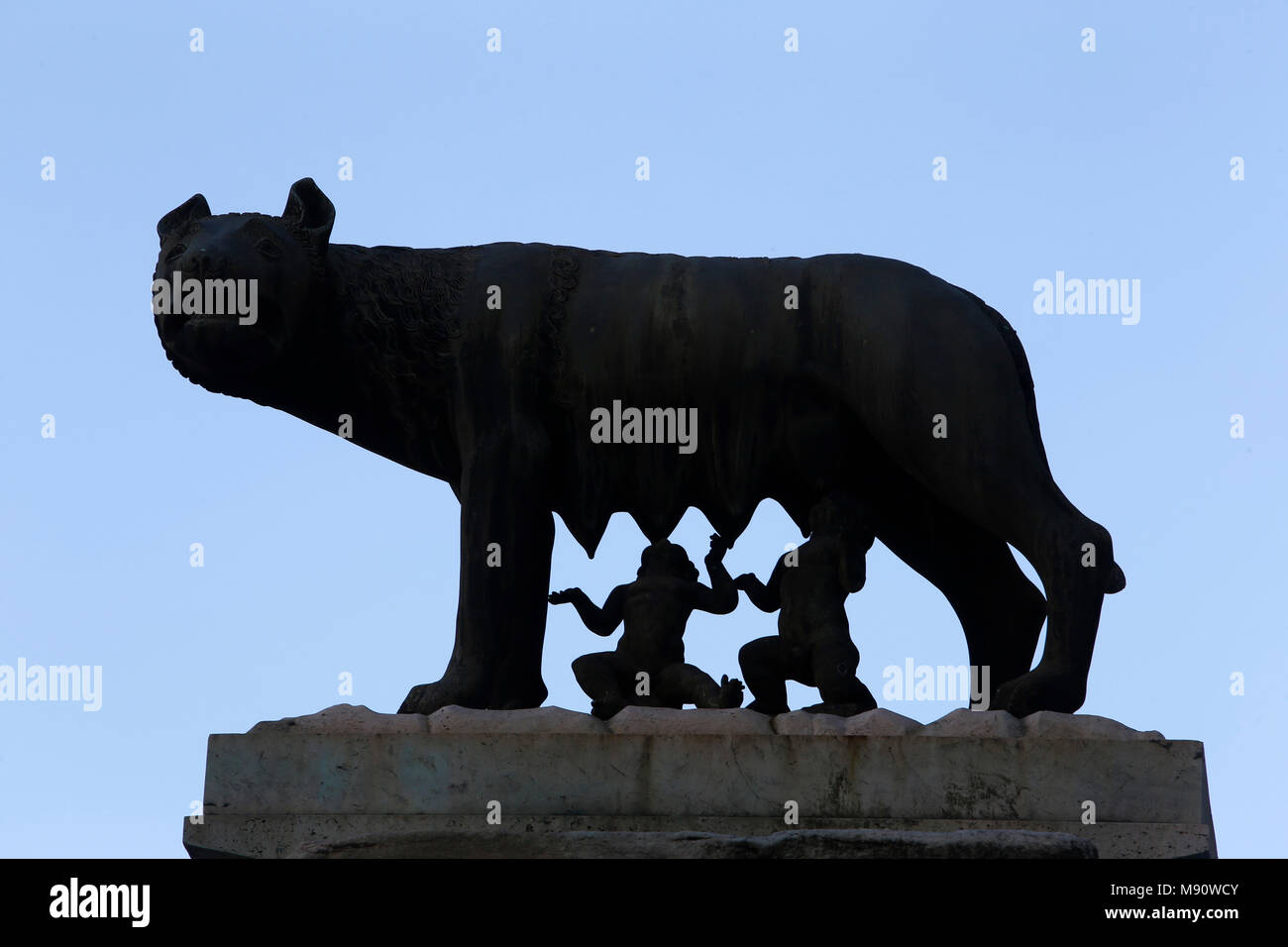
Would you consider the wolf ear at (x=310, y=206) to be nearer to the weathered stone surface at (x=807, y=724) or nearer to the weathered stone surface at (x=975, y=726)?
the weathered stone surface at (x=807, y=724)

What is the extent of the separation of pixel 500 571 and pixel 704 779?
159cm

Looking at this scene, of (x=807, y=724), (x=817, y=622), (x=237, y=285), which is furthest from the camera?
(x=237, y=285)

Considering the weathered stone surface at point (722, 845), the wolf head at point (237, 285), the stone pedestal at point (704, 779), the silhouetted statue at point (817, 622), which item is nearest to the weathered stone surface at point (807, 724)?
the stone pedestal at point (704, 779)

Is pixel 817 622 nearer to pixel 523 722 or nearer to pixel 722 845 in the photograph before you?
pixel 523 722

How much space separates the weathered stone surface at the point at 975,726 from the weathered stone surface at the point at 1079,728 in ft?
0.25

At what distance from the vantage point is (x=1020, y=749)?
10703 mm

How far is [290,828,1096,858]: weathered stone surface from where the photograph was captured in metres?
9.86

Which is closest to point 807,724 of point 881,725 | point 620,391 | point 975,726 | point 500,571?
point 881,725

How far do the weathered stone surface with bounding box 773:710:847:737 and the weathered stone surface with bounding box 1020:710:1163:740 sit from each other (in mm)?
799

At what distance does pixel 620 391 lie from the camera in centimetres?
1195

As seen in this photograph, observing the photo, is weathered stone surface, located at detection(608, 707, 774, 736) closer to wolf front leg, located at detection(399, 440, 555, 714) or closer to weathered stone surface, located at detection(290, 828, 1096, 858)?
weathered stone surface, located at detection(290, 828, 1096, 858)
